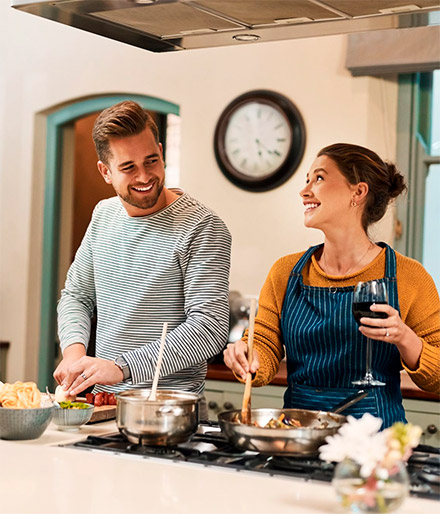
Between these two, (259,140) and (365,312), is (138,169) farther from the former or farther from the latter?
(259,140)

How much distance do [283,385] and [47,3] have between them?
7.23 feet

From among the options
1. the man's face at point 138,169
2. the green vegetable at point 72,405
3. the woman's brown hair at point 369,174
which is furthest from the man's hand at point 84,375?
the woman's brown hair at point 369,174

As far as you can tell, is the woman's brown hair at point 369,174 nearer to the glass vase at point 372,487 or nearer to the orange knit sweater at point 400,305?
the orange knit sweater at point 400,305

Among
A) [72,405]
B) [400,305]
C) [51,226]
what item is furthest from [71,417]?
[51,226]

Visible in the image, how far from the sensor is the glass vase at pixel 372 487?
4.34ft

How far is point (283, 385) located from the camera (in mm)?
3777

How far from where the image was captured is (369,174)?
8.30 ft

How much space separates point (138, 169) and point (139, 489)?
126cm

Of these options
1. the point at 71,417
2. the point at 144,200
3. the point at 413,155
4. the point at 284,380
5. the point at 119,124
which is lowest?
the point at 284,380

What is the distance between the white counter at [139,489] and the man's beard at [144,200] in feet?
3.24

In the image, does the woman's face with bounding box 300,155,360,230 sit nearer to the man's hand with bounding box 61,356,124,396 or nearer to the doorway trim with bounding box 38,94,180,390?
the man's hand with bounding box 61,356,124,396

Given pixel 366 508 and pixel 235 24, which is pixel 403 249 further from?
pixel 366 508

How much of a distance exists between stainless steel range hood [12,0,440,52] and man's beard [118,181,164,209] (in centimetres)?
47

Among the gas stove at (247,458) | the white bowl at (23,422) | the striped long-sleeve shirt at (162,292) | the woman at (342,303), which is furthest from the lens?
the striped long-sleeve shirt at (162,292)
